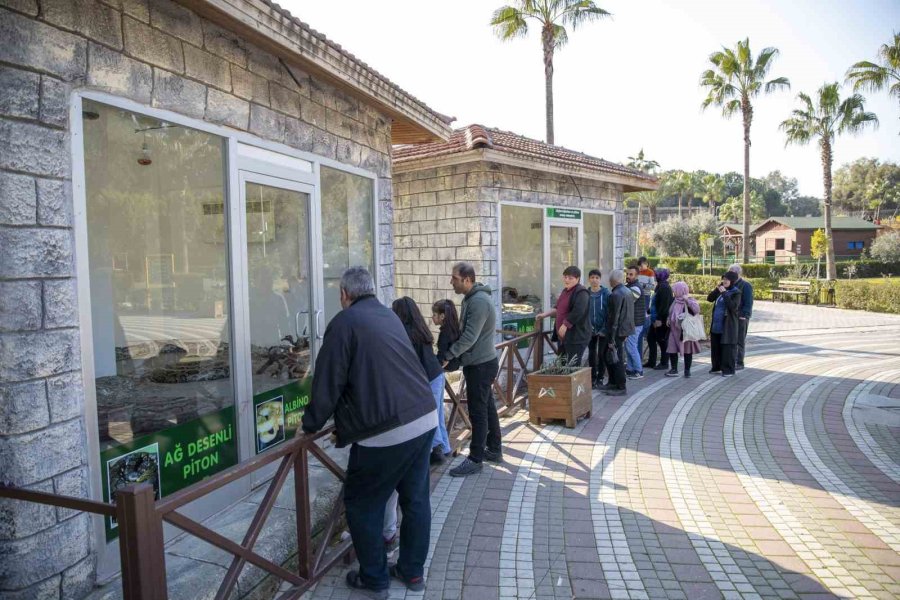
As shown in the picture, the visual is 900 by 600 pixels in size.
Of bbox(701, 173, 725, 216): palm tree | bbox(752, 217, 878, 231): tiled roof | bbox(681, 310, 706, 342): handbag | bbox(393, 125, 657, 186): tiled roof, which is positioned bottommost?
bbox(681, 310, 706, 342): handbag

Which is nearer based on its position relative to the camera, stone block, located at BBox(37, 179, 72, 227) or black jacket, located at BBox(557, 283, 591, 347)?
stone block, located at BBox(37, 179, 72, 227)

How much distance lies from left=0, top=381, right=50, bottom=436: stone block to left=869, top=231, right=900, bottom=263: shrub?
45238 mm

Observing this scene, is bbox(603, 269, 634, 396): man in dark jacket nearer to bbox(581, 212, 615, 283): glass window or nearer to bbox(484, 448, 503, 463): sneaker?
bbox(581, 212, 615, 283): glass window

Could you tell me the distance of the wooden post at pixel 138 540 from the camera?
222cm

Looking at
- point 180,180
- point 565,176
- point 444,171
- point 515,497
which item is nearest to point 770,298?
point 565,176

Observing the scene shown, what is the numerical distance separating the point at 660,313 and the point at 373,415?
7.84 meters

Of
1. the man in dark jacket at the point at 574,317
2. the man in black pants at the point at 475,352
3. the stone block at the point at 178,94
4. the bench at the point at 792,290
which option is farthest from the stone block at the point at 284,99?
the bench at the point at 792,290

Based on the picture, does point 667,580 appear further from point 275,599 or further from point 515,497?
point 275,599

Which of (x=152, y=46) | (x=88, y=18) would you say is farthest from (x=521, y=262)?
(x=88, y=18)

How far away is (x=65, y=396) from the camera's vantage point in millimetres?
3000

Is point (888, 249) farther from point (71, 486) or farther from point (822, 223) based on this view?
point (71, 486)

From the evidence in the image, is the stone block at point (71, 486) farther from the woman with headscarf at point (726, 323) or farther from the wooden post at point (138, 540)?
the woman with headscarf at point (726, 323)

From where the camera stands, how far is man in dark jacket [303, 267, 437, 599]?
10.3ft

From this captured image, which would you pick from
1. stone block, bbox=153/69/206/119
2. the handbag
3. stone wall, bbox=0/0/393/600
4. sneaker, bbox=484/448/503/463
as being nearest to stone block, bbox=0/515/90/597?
stone wall, bbox=0/0/393/600
